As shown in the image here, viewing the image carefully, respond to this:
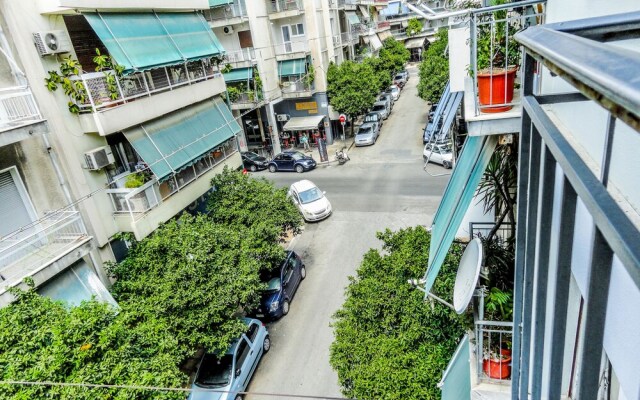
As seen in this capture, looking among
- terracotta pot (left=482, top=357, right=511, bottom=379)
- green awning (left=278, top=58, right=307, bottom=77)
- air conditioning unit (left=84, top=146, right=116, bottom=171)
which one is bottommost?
terracotta pot (left=482, top=357, right=511, bottom=379)

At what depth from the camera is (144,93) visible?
10.8 metres

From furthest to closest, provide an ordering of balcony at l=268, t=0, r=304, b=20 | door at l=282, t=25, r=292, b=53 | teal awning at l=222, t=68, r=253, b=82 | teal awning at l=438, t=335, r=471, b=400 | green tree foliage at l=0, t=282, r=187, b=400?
door at l=282, t=25, r=292, b=53, balcony at l=268, t=0, r=304, b=20, teal awning at l=222, t=68, r=253, b=82, green tree foliage at l=0, t=282, r=187, b=400, teal awning at l=438, t=335, r=471, b=400

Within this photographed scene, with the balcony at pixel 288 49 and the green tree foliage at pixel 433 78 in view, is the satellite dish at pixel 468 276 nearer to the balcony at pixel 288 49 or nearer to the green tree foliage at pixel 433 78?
the green tree foliage at pixel 433 78

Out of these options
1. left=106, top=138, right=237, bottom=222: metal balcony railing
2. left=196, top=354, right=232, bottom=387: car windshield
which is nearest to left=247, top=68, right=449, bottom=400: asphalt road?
left=196, top=354, right=232, bottom=387: car windshield

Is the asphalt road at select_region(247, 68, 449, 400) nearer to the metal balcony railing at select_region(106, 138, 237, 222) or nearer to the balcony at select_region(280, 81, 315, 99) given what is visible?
the balcony at select_region(280, 81, 315, 99)

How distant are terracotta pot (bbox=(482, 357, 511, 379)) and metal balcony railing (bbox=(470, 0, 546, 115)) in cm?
315

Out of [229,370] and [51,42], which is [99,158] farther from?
[229,370]

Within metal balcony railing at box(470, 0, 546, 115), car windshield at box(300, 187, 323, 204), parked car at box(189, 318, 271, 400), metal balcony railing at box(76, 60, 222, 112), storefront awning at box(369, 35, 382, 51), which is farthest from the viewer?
storefront awning at box(369, 35, 382, 51)

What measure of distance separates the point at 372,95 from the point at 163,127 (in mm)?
18007

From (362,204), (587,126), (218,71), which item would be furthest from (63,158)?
(362,204)

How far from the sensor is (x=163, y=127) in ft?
37.3

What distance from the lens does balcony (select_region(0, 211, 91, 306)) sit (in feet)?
25.0

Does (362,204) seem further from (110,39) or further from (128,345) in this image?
(128,345)

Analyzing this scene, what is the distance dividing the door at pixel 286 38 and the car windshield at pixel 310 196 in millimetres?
11640
